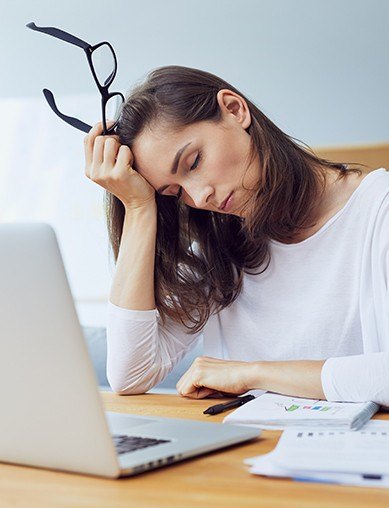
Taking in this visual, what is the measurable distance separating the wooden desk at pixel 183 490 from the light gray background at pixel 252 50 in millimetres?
3078

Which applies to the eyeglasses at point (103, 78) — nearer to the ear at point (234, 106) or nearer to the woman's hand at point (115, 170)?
the woman's hand at point (115, 170)

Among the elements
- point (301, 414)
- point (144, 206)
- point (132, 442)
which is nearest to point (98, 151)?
point (144, 206)

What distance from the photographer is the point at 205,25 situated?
4.04 meters

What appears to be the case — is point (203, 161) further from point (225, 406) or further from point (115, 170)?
point (225, 406)

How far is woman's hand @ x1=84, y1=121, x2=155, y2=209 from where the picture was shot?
1.57 m

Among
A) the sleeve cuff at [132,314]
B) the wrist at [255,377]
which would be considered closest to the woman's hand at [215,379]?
the wrist at [255,377]

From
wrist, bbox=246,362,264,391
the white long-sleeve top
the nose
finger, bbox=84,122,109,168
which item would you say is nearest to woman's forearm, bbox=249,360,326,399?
wrist, bbox=246,362,264,391

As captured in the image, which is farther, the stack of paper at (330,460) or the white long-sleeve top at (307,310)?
the white long-sleeve top at (307,310)

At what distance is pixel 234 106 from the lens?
160 cm

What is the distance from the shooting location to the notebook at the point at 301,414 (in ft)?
3.32

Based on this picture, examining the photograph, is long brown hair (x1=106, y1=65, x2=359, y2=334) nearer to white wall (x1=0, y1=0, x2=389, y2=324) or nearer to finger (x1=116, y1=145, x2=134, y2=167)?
finger (x1=116, y1=145, x2=134, y2=167)

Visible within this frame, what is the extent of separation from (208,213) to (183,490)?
1043 mm
